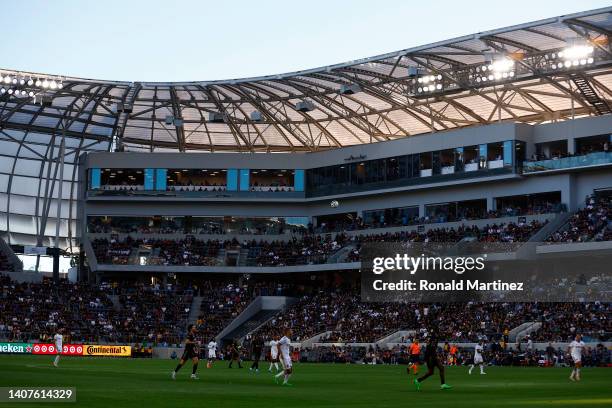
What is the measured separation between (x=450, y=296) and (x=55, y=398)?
51.8 m

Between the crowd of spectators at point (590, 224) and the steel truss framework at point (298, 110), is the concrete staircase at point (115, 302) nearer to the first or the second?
the steel truss framework at point (298, 110)

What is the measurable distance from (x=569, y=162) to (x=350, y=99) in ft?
63.1

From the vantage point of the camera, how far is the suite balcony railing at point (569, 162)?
7138 cm

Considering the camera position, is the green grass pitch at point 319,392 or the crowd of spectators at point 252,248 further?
the crowd of spectators at point 252,248

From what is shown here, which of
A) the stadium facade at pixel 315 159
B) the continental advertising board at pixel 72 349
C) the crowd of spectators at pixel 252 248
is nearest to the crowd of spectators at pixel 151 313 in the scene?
the stadium facade at pixel 315 159

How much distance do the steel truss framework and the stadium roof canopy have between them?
0.38 feet

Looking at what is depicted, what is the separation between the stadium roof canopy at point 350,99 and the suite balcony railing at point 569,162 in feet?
14.2

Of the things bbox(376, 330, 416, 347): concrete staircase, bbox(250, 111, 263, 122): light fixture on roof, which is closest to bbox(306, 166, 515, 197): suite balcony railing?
bbox(250, 111, 263, 122): light fixture on roof

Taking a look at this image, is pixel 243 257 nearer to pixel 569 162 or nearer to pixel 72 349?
pixel 72 349

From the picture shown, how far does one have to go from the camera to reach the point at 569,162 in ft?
241

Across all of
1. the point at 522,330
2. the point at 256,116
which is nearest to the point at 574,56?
the point at 522,330

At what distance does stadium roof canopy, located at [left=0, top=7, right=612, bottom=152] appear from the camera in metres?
66.3

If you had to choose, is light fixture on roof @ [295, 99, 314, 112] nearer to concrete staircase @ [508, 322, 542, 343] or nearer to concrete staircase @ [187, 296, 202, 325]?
concrete staircase @ [187, 296, 202, 325]

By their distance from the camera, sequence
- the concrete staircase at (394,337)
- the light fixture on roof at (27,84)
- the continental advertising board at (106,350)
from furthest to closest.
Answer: the light fixture on roof at (27,84)
the continental advertising board at (106,350)
the concrete staircase at (394,337)
